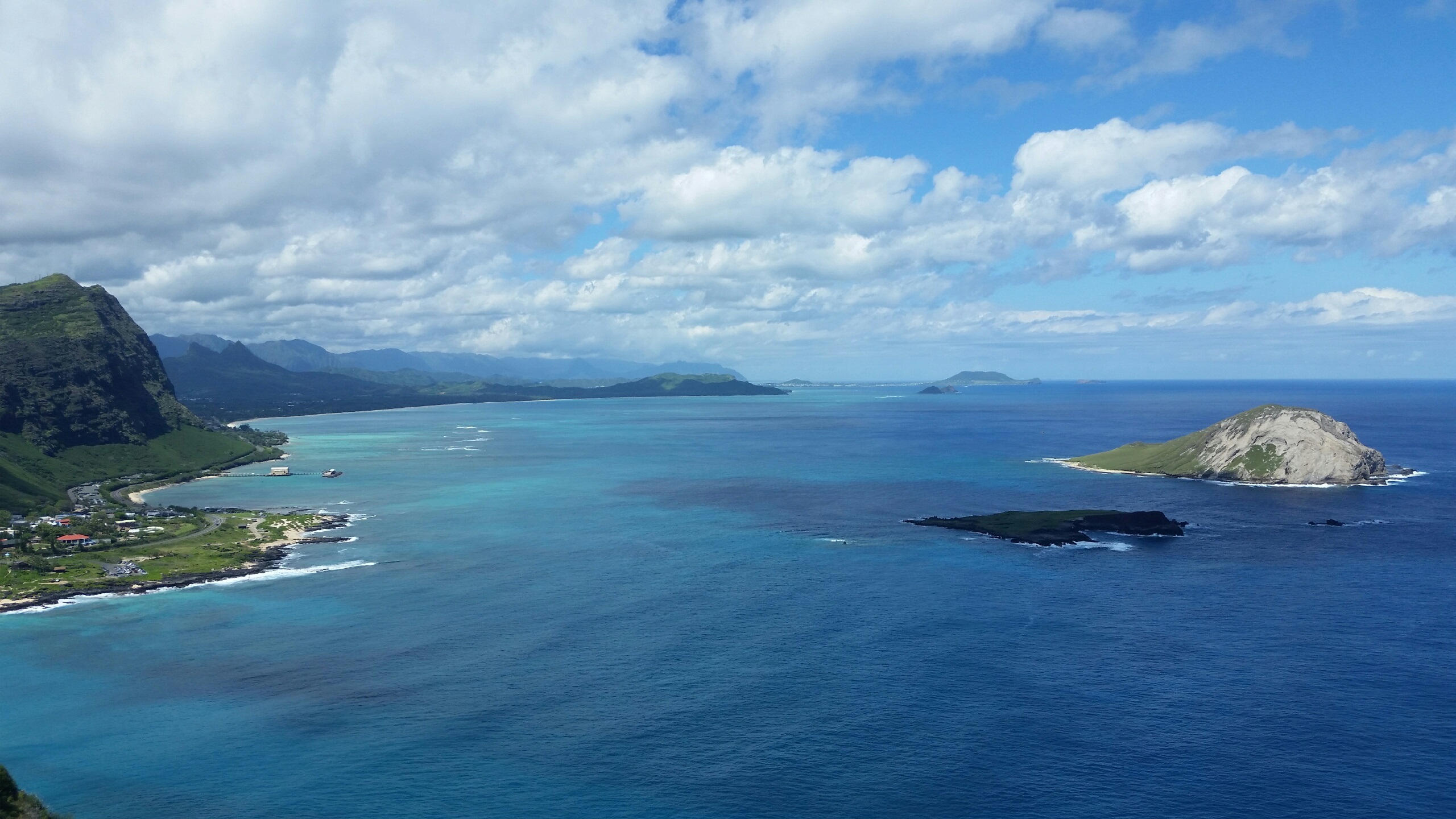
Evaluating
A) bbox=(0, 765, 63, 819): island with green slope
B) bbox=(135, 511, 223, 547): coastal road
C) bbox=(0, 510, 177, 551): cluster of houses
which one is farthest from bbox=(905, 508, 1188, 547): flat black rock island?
bbox=(0, 510, 177, 551): cluster of houses

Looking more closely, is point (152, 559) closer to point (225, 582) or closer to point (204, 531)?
point (225, 582)

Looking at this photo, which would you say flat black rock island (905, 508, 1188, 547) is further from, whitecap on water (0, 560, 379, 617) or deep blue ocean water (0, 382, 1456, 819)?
whitecap on water (0, 560, 379, 617)

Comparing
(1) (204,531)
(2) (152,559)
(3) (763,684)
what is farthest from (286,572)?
(3) (763,684)

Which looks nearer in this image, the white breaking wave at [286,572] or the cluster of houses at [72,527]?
the white breaking wave at [286,572]

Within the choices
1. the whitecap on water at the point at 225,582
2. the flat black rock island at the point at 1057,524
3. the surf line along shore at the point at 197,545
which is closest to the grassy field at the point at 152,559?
the surf line along shore at the point at 197,545

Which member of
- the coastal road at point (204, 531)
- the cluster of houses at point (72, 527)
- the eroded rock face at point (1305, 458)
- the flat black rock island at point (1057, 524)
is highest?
the eroded rock face at point (1305, 458)

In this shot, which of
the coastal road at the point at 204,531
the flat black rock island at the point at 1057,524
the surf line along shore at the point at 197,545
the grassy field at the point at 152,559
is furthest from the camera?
the flat black rock island at the point at 1057,524

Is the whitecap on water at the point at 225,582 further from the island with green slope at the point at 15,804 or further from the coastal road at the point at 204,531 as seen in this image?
the island with green slope at the point at 15,804

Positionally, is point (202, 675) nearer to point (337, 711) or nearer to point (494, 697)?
point (337, 711)
